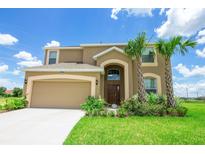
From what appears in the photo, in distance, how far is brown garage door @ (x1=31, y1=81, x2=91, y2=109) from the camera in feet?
46.3

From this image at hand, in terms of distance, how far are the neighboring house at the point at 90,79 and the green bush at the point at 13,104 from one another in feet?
2.52

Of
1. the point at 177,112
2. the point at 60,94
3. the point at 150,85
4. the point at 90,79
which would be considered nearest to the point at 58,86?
the point at 60,94

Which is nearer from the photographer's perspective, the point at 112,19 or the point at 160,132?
the point at 160,132

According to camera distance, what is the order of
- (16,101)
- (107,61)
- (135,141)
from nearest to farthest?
1. (135,141)
2. (16,101)
3. (107,61)

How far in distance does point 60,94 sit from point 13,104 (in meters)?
3.99

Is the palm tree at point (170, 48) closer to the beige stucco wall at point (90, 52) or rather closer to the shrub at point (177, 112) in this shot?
the shrub at point (177, 112)

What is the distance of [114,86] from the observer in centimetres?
1730

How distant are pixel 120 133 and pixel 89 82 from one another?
8.56 meters

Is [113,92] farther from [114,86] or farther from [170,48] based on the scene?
[170,48]

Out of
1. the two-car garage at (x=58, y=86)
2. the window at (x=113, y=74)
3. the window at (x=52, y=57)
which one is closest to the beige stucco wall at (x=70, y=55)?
the window at (x=52, y=57)

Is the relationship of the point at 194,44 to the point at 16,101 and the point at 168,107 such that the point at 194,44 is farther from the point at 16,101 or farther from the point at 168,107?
the point at 16,101

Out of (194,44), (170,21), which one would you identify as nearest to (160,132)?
(170,21)
